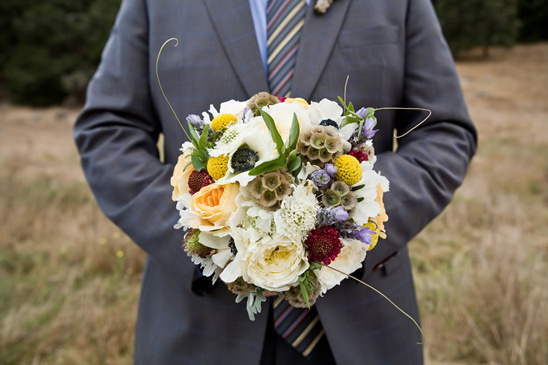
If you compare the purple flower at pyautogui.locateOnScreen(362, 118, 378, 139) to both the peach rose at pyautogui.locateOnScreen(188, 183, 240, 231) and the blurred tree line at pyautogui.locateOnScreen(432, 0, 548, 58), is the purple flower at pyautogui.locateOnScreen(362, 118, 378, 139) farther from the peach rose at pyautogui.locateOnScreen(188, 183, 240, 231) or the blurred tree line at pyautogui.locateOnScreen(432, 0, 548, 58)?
the blurred tree line at pyautogui.locateOnScreen(432, 0, 548, 58)

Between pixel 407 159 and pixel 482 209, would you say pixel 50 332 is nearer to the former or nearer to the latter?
pixel 407 159

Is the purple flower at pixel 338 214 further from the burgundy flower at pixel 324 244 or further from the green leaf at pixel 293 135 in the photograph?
the green leaf at pixel 293 135

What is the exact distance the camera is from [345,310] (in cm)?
131

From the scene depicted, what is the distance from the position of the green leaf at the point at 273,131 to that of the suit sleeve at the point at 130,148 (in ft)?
1.57

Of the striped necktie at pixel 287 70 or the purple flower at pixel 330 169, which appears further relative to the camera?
the striped necktie at pixel 287 70

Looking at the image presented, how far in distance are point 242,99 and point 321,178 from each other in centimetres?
54

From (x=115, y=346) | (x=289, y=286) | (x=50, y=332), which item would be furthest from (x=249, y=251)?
(x=50, y=332)

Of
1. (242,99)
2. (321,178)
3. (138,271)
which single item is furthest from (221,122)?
(138,271)

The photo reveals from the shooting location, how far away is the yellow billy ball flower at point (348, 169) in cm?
92

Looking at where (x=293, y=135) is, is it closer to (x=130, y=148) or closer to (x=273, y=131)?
(x=273, y=131)

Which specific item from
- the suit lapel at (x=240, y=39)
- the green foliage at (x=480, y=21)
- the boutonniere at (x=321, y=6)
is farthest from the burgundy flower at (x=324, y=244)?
the green foliage at (x=480, y=21)

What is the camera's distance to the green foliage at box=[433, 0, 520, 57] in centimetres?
2211

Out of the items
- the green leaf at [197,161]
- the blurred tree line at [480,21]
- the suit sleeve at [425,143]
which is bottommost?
the blurred tree line at [480,21]

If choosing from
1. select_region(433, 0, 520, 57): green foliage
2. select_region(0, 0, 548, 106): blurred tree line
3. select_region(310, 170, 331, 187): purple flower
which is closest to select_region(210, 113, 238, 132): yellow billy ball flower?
select_region(310, 170, 331, 187): purple flower
